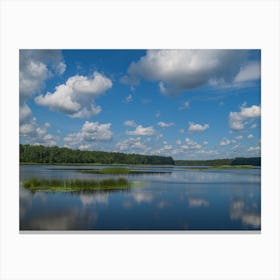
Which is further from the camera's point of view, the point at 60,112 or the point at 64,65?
the point at 60,112

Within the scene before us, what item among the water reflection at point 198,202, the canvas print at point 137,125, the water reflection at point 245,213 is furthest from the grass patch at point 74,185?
the water reflection at point 245,213

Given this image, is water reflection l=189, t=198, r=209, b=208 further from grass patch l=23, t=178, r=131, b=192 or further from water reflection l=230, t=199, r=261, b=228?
grass patch l=23, t=178, r=131, b=192

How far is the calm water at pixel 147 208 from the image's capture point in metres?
8.34

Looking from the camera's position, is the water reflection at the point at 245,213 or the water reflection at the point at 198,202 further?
the water reflection at the point at 198,202

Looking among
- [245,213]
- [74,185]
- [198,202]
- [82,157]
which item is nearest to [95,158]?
[82,157]

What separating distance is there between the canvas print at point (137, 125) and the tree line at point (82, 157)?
43 millimetres

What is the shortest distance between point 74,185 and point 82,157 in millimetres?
944
